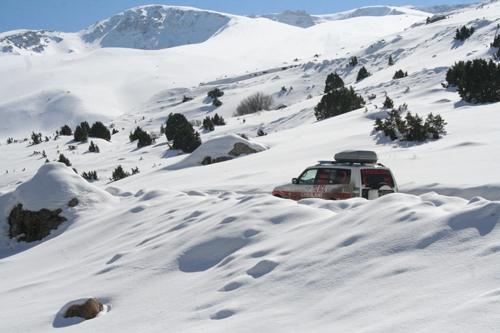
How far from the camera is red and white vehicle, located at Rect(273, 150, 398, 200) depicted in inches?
291

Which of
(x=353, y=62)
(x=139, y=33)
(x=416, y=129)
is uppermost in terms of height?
(x=139, y=33)

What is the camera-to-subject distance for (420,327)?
2564 mm

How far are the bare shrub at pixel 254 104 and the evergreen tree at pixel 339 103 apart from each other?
40.1 ft

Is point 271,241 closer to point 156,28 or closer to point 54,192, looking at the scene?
point 54,192

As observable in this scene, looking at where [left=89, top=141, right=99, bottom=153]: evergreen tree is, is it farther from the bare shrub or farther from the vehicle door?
the vehicle door

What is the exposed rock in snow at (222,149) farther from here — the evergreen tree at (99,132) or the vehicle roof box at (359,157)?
the evergreen tree at (99,132)

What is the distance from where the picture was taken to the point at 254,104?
3622 centimetres

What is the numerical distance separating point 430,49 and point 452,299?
115 ft

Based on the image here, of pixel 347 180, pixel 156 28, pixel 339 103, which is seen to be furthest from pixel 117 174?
pixel 156 28

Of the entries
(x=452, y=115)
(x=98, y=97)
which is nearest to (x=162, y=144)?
(x=452, y=115)

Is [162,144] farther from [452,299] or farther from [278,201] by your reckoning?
[452,299]

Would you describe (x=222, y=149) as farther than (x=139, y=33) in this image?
No

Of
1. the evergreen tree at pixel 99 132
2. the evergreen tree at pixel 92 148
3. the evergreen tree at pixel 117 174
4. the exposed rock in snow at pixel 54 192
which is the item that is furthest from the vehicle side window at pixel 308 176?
the evergreen tree at pixel 99 132

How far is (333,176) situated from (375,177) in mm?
818
